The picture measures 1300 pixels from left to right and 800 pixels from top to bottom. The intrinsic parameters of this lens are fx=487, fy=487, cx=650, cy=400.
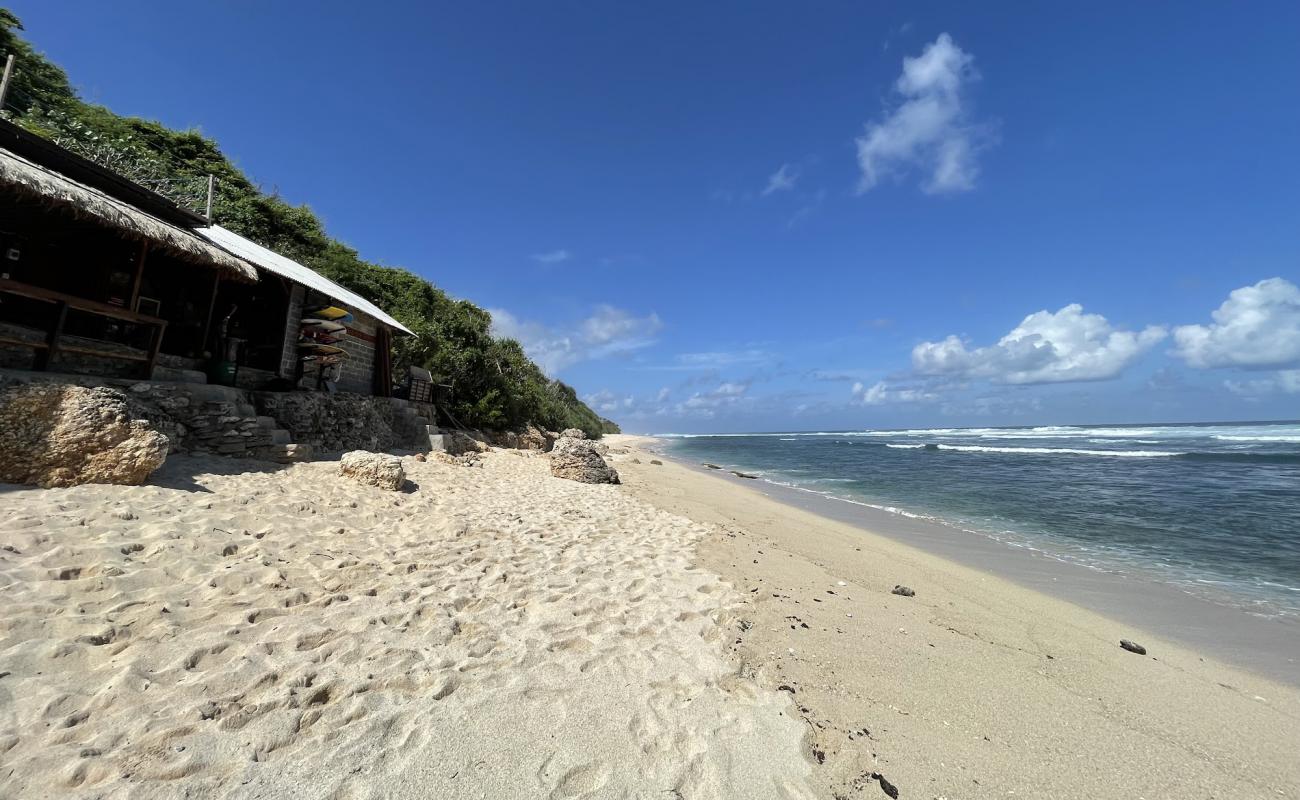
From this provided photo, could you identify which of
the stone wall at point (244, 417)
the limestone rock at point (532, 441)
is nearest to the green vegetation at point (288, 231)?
the limestone rock at point (532, 441)

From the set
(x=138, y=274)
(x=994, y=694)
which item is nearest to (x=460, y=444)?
(x=138, y=274)

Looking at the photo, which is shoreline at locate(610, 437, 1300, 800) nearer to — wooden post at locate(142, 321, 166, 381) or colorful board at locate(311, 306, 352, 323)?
wooden post at locate(142, 321, 166, 381)

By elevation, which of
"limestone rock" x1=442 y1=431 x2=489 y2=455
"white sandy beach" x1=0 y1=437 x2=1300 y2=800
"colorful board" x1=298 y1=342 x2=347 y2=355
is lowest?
"white sandy beach" x1=0 y1=437 x2=1300 y2=800

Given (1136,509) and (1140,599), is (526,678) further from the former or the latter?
(1136,509)

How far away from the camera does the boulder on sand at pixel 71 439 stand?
193 inches

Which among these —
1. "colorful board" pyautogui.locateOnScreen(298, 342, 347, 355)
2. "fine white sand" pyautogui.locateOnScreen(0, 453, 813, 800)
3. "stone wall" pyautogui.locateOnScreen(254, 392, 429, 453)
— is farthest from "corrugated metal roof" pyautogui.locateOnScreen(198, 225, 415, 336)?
"fine white sand" pyautogui.locateOnScreen(0, 453, 813, 800)

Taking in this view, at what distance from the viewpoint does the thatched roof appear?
20.3 feet

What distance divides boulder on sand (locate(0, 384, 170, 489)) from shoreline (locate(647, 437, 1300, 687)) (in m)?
11.4

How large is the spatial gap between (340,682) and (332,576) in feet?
5.79

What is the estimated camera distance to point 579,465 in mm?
12531

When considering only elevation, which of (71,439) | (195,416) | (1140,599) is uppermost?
(195,416)

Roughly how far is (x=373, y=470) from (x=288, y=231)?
20552 millimetres

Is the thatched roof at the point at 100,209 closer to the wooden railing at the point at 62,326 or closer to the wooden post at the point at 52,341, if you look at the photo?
the wooden railing at the point at 62,326

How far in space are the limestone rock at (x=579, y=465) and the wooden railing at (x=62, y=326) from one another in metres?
7.76
